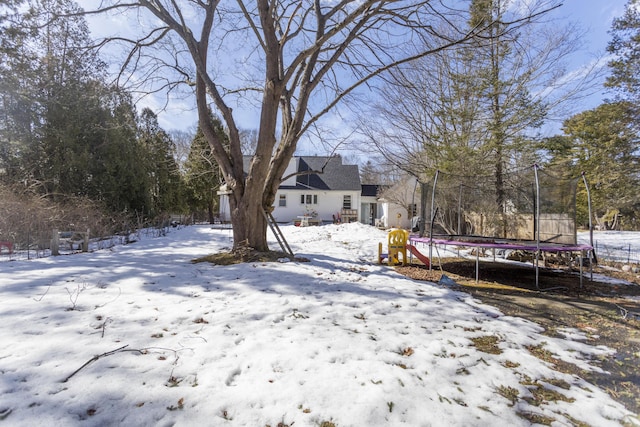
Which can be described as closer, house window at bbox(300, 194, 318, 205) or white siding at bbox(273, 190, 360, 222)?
white siding at bbox(273, 190, 360, 222)

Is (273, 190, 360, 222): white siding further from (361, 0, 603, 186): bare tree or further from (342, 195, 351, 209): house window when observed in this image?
(361, 0, 603, 186): bare tree

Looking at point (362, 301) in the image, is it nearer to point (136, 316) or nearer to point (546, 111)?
point (136, 316)

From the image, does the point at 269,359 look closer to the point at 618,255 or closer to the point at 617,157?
the point at 618,255

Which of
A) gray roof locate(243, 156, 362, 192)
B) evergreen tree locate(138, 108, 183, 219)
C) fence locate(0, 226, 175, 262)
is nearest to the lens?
fence locate(0, 226, 175, 262)

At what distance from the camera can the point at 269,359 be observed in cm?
245

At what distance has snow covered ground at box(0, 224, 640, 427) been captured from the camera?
183cm

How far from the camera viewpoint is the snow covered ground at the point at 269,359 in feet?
6.00

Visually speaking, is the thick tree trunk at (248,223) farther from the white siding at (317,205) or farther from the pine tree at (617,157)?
the white siding at (317,205)

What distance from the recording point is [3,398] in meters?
1.75

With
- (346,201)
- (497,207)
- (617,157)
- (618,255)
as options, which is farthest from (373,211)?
(618,255)

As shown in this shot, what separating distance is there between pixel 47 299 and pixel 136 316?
1.38m

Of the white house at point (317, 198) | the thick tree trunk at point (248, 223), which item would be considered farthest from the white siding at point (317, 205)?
the thick tree trunk at point (248, 223)

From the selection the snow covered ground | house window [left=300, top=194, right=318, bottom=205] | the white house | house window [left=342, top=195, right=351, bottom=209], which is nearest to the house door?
the white house

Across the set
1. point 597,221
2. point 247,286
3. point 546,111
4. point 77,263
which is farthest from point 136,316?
point 597,221
